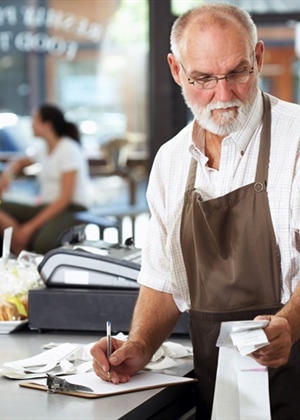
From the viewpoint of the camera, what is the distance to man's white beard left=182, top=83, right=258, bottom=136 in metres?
2.64

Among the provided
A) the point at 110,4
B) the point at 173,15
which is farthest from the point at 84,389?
the point at 110,4

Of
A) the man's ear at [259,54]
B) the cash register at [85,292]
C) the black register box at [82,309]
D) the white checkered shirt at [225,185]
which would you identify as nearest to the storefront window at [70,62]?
the cash register at [85,292]

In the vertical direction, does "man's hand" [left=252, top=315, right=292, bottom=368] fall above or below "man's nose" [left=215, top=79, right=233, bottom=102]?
below

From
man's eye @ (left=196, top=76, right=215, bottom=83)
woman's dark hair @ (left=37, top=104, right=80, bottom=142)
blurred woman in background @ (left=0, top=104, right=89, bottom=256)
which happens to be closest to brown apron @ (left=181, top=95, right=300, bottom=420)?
man's eye @ (left=196, top=76, right=215, bottom=83)

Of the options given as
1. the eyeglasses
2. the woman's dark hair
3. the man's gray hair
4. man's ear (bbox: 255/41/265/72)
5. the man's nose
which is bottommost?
the woman's dark hair

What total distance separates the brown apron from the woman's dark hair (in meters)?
4.79

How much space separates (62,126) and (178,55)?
15.6ft

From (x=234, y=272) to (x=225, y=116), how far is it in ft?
1.32

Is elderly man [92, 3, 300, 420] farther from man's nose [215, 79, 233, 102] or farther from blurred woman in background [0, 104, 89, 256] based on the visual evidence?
blurred woman in background [0, 104, 89, 256]

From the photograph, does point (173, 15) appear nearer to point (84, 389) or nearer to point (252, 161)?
point (252, 161)

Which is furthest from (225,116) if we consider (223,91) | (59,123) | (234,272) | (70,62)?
(70,62)

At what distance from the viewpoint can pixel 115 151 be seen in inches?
305

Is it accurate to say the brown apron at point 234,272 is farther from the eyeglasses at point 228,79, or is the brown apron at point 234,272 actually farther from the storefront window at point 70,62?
the storefront window at point 70,62

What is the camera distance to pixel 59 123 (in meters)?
7.45
